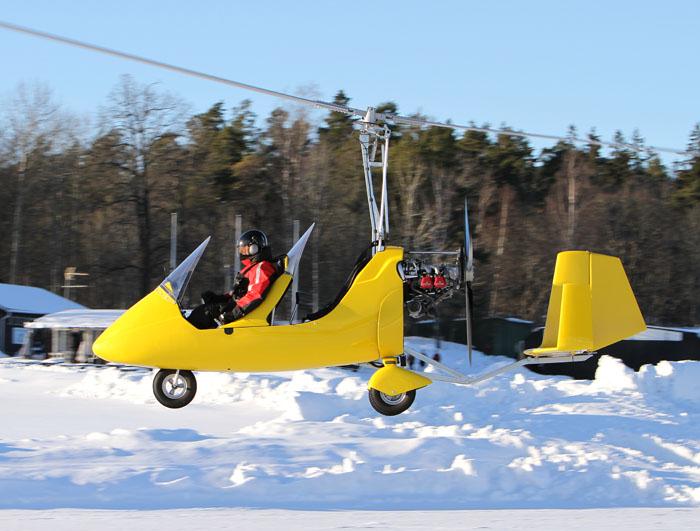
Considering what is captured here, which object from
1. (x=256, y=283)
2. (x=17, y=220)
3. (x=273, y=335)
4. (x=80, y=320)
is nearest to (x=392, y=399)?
(x=273, y=335)

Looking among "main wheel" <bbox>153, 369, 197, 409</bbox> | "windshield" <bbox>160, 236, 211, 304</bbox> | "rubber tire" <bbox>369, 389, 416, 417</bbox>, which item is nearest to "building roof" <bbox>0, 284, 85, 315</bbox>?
"main wheel" <bbox>153, 369, 197, 409</bbox>

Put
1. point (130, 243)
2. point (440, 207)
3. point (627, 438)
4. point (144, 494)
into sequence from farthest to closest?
point (130, 243)
point (440, 207)
point (627, 438)
point (144, 494)

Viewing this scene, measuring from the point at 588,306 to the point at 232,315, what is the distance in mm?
3716

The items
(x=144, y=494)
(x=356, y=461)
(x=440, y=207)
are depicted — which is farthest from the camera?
(x=440, y=207)

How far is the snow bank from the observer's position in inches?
689

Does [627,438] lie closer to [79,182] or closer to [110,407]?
[110,407]

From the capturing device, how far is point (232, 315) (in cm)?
931

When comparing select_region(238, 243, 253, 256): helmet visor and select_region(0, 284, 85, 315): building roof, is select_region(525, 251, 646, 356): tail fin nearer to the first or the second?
select_region(238, 243, 253, 256): helmet visor

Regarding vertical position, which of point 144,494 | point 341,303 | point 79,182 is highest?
point 79,182

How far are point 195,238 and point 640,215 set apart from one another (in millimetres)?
19260

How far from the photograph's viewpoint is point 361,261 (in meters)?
9.74

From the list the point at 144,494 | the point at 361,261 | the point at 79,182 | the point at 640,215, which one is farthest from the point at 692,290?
the point at 361,261

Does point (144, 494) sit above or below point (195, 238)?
below

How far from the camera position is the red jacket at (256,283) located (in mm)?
9320
